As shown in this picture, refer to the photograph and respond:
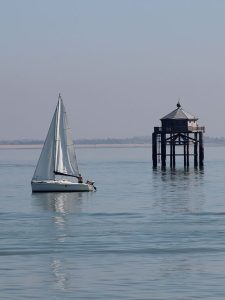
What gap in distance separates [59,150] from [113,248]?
48452mm

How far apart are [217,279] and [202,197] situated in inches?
1760

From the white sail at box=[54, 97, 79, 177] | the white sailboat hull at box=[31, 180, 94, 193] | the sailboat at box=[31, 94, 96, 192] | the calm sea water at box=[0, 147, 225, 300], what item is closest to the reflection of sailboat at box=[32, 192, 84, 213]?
the calm sea water at box=[0, 147, 225, 300]

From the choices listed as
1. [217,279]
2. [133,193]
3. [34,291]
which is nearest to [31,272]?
[34,291]

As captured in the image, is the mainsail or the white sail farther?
the white sail

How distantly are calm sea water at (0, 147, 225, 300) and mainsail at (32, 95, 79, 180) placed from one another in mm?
11630

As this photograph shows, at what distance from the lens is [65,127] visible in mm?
93875

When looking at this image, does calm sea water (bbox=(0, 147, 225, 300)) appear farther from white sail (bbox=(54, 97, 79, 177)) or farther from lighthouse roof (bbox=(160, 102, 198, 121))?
lighthouse roof (bbox=(160, 102, 198, 121))

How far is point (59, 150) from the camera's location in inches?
3688

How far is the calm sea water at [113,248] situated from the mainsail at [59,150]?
11.6 metres

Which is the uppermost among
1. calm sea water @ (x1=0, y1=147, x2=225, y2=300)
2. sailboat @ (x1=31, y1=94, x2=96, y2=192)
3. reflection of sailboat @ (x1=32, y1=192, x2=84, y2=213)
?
sailboat @ (x1=31, y1=94, x2=96, y2=192)

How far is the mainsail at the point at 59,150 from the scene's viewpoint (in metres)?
92.6

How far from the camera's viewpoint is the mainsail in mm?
92625

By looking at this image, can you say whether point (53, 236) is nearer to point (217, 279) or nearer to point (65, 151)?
point (217, 279)

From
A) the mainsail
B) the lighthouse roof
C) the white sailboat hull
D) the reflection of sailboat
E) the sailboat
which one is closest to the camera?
the reflection of sailboat
